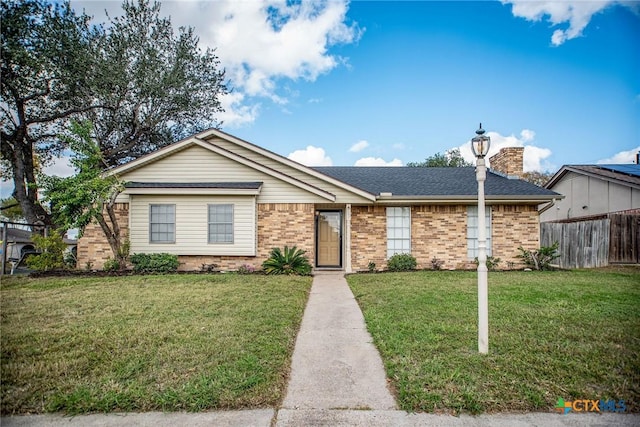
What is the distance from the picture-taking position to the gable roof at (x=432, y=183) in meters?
11.7

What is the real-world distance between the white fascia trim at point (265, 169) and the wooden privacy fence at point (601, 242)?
438 inches

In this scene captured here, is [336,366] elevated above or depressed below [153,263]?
below

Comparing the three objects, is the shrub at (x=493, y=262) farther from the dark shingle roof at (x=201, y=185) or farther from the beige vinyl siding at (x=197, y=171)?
the dark shingle roof at (x=201, y=185)

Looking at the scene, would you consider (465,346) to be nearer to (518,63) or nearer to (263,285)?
(263,285)

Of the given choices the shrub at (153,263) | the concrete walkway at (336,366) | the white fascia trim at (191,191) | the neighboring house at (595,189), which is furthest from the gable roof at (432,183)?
the shrub at (153,263)

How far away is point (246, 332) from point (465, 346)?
2896 millimetres

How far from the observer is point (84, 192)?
9758 millimetres

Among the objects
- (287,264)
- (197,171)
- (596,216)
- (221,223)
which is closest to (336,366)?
(287,264)

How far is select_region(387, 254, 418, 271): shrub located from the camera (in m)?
11.7

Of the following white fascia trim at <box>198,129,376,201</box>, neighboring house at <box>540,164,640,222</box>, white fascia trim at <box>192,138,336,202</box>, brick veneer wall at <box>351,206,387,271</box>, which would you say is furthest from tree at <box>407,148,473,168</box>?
white fascia trim at <box>192,138,336,202</box>

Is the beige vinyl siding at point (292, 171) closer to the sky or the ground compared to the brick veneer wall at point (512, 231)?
closer to the sky

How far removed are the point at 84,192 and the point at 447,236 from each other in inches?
468

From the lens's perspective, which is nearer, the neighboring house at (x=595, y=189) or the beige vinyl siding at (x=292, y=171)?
the beige vinyl siding at (x=292, y=171)

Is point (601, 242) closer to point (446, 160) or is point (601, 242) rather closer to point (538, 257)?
point (538, 257)
